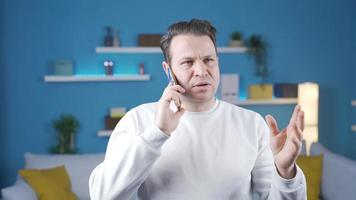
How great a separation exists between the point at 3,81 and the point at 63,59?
552 millimetres

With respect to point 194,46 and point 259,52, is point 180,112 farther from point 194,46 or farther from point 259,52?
point 259,52

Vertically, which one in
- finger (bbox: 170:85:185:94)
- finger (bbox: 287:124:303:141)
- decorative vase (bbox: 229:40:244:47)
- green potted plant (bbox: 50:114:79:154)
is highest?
decorative vase (bbox: 229:40:244:47)

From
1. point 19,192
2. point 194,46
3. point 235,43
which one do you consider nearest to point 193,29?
point 194,46

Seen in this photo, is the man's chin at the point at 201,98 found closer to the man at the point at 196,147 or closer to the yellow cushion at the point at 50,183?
the man at the point at 196,147

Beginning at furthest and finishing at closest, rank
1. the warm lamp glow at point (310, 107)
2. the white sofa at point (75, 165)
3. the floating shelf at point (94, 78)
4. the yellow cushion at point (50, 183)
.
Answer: the warm lamp glow at point (310, 107), the floating shelf at point (94, 78), the white sofa at point (75, 165), the yellow cushion at point (50, 183)

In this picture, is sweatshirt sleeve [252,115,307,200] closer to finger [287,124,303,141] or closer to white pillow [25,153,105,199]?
finger [287,124,303,141]

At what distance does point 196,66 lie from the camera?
118cm

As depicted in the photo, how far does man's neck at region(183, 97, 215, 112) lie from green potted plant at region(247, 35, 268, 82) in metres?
3.29

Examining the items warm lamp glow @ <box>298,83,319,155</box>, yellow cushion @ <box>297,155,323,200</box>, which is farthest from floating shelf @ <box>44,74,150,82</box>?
yellow cushion @ <box>297,155,323,200</box>

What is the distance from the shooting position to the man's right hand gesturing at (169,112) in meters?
1.09

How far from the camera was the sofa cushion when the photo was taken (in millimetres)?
3148

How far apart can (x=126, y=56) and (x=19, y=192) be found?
68.2 inches

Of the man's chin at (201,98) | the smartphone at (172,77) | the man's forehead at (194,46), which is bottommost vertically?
the man's chin at (201,98)

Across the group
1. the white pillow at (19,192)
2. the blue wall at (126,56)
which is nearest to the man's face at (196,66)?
the white pillow at (19,192)
